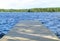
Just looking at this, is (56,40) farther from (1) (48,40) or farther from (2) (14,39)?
(2) (14,39)

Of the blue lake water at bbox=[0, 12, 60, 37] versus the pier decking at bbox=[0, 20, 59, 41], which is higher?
the pier decking at bbox=[0, 20, 59, 41]

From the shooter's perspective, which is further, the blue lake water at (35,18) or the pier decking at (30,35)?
the blue lake water at (35,18)

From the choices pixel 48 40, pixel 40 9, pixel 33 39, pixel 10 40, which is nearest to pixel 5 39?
pixel 10 40

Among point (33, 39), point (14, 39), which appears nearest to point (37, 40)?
point (33, 39)

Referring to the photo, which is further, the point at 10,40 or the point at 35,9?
the point at 35,9

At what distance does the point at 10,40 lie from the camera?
7.79m

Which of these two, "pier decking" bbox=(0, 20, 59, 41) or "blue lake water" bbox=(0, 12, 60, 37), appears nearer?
"pier decking" bbox=(0, 20, 59, 41)

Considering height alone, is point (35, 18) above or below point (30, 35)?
below

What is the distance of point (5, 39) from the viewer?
26.3 feet

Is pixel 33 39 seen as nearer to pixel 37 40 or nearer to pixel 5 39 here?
pixel 37 40

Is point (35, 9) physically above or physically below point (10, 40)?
below

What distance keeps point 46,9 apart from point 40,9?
10.2 feet

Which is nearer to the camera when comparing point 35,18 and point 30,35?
point 30,35

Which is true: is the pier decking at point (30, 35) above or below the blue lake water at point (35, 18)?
above
